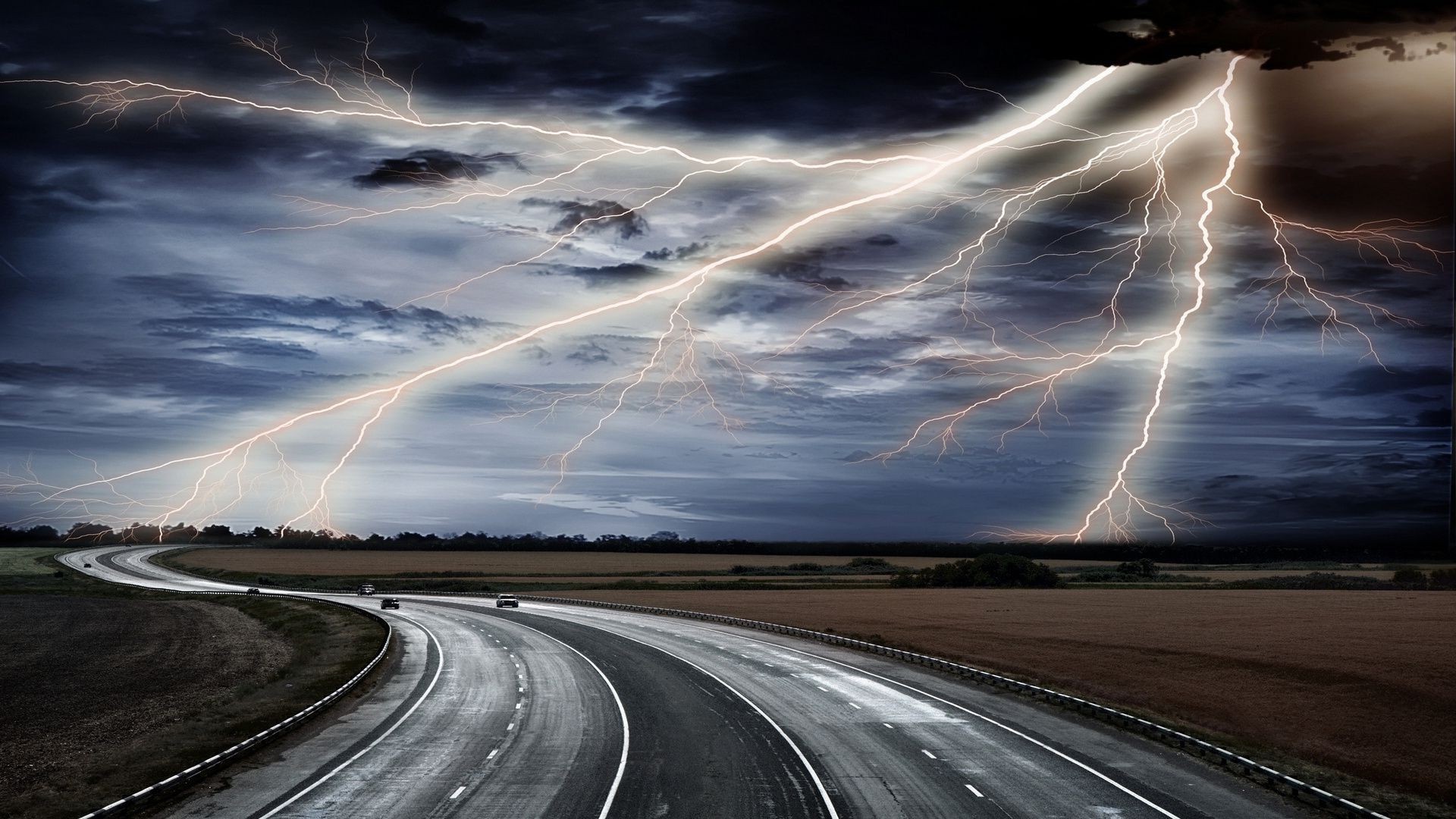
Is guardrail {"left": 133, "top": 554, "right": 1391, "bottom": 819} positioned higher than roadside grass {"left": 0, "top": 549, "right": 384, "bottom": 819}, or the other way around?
guardrail {"left": 133, "top": 554, "right": 1391, "bottom": 819}

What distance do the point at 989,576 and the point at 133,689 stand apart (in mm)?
99389

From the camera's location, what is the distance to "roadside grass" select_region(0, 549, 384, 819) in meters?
23.8

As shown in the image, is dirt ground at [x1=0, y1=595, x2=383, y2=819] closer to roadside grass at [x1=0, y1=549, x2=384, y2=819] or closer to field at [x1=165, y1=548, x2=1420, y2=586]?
roadside grass at [x1=0, y1=549, x2=384, y2=819]

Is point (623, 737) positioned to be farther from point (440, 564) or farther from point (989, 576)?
point (440, 564)

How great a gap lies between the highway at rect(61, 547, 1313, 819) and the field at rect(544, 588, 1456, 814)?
5069 millimetres

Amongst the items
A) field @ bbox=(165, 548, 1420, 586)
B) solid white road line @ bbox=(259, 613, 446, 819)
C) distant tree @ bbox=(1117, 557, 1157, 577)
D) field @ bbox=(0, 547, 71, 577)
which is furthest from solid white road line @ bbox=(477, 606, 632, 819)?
distant tree @ bbox=(1117, 557, 1157, 577)

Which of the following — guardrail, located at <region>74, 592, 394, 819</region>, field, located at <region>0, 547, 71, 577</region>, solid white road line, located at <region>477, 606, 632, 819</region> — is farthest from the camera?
field, located at <region>0, 547, 71, 577</region>

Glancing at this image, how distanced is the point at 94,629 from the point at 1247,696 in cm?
6302

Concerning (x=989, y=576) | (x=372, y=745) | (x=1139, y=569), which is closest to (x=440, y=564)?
(x=989, y=576)

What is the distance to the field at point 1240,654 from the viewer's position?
97.6ft

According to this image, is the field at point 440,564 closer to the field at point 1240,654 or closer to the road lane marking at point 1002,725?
the field at point 1240,654

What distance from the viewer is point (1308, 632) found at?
186ft

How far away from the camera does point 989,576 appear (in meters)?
121

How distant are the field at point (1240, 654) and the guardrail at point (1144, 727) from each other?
6.26ft
